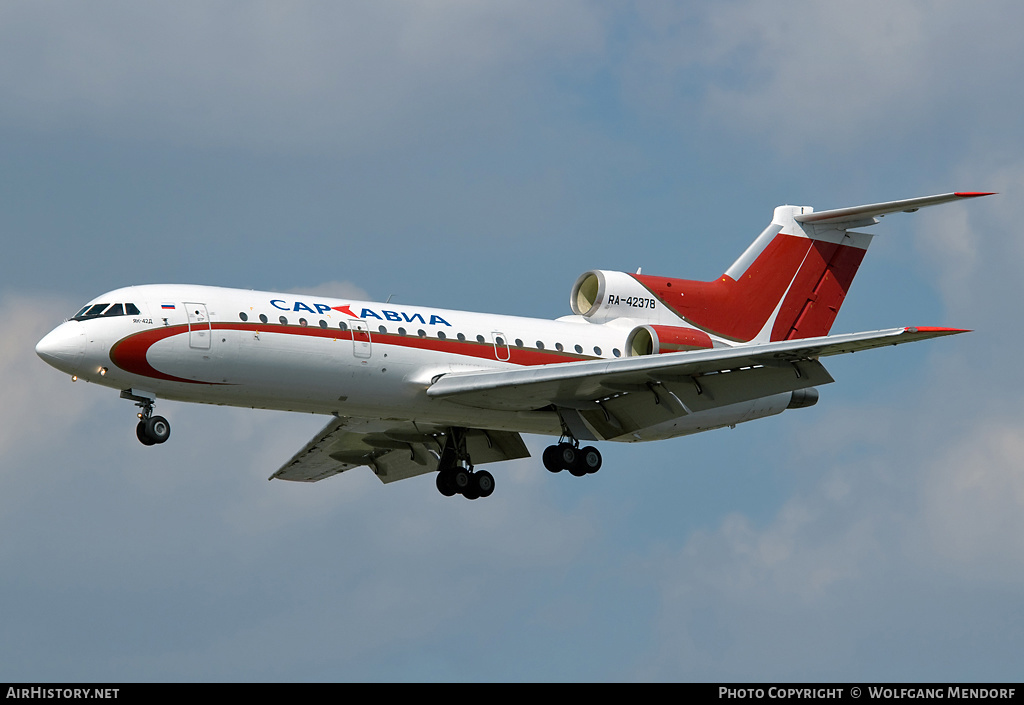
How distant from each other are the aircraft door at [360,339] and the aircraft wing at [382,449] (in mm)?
4263

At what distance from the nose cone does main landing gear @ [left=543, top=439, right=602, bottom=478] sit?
34.9ft

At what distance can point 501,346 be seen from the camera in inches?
1336

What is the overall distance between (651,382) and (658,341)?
156 centimetres

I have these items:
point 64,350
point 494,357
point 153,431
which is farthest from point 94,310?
point 494,357

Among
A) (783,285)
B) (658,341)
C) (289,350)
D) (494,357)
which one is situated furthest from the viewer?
(783,285)

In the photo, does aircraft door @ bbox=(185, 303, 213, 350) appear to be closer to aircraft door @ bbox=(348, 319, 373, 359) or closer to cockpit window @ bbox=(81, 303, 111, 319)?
cockpit window @ bbox=(81, 303, 111, 319)

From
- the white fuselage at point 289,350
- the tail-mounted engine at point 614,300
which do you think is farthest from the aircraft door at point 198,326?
the tail-mounted engine at point 614,300

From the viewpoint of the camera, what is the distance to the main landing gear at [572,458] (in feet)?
112

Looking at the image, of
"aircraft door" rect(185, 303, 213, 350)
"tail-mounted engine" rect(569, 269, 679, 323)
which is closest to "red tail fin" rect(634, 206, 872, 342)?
"tail-mounted engine" rect(569, 269, 679, 323)

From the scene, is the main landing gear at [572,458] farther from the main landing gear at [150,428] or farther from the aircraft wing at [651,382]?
the main landing gear at [150,428]

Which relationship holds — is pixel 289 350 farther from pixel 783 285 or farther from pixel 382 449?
pixel 783 285

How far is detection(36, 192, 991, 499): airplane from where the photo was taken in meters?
30.2
